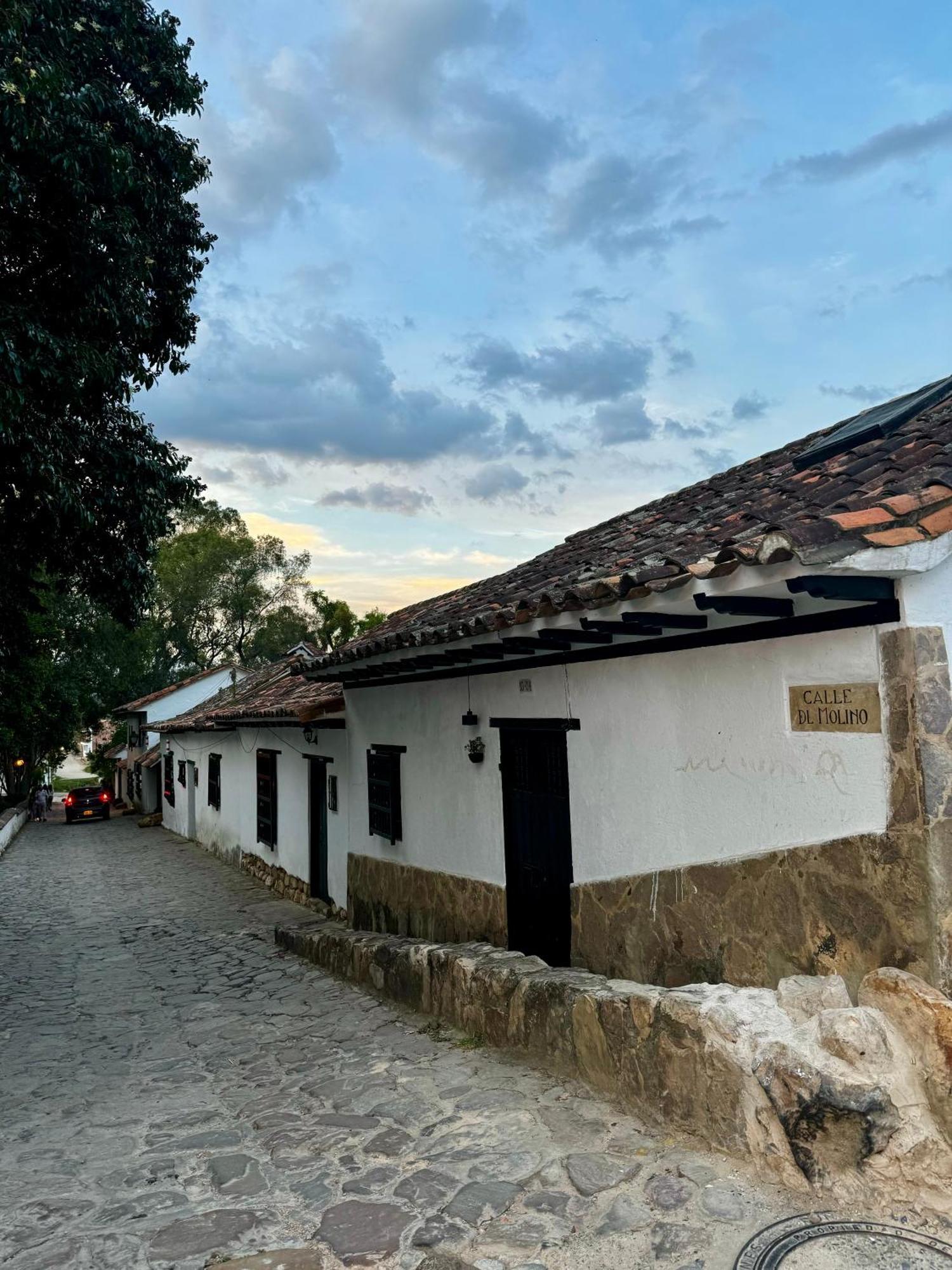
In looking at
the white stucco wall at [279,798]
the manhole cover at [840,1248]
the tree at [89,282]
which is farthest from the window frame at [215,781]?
the manhole cover at [840,1248]

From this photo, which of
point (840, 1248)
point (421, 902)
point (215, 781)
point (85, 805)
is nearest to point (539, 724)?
point (421, 902)

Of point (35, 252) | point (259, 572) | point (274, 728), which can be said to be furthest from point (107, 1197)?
point (259, 572)

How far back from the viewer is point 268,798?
47.8ft

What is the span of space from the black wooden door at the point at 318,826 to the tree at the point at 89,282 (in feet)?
16.2

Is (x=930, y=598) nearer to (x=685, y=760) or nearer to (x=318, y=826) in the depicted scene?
(x=685, y=760)

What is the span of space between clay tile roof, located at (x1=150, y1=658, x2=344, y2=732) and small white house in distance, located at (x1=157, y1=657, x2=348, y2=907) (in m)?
0.03

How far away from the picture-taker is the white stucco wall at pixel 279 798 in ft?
36.6

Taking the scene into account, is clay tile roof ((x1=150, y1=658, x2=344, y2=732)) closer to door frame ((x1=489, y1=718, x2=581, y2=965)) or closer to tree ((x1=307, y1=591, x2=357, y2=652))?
door frame ((x1=489, y1=718, x2=581, y2=965))

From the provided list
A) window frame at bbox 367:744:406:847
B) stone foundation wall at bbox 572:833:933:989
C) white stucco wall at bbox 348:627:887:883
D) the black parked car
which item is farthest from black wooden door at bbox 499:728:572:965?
the black parked car

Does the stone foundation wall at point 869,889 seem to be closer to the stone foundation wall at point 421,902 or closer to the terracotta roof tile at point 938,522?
the terracotta roof tile at point 938,522

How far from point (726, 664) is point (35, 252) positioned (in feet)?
19.3

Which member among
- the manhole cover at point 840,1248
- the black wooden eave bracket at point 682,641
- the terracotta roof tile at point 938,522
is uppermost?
the terracotta roof tile at point 938,522

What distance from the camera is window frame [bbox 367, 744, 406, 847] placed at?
859 cm

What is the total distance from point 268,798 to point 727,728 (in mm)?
11530
